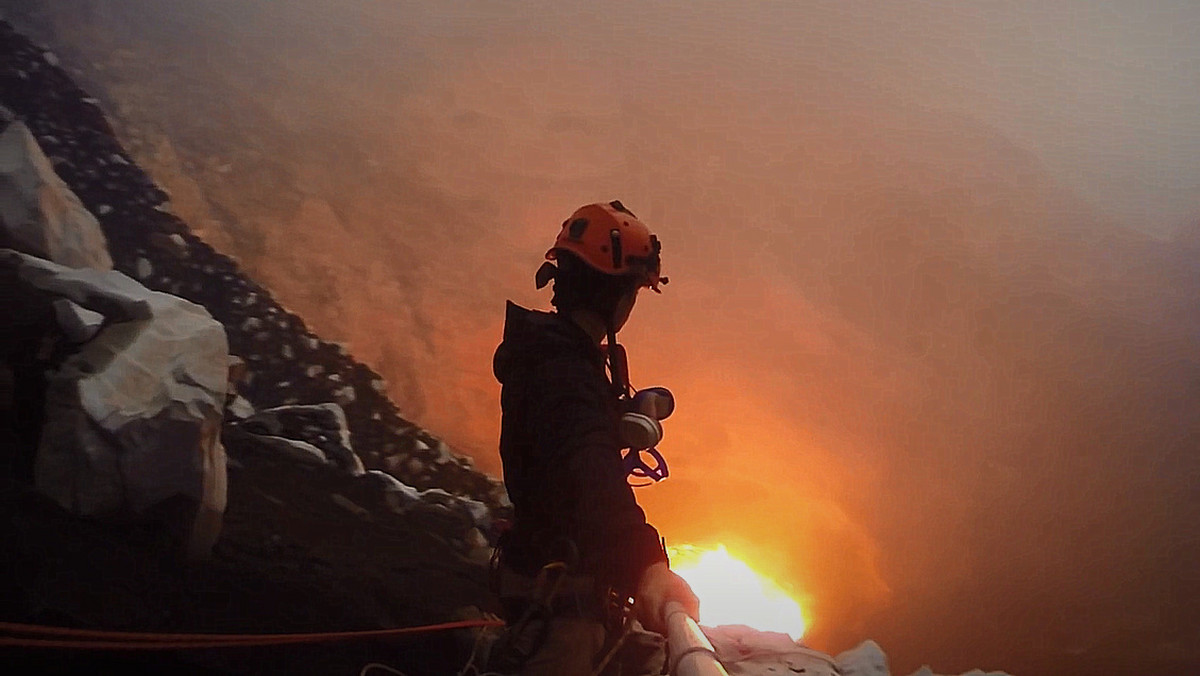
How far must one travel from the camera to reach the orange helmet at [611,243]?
1654 mm

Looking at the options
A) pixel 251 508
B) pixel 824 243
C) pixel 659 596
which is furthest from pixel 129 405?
pixel 824 243

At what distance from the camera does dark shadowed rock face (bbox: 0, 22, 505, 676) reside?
1.88 m

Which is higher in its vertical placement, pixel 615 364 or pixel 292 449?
pixel 615 364

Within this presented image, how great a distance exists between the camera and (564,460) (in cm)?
139

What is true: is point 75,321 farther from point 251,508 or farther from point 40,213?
point 251,508

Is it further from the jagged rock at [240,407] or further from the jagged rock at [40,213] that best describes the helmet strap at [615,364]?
the jagged rock at [40,213]

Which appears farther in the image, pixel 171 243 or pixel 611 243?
pixel 171 243

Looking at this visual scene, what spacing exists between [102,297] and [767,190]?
1.73 m

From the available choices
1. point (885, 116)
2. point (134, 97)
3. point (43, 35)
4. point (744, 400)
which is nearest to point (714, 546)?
point (744, 400)

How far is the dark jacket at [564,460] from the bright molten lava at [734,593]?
55.6 inches

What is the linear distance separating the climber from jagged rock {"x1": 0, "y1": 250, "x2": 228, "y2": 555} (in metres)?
0.83

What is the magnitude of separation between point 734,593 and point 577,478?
171 cm

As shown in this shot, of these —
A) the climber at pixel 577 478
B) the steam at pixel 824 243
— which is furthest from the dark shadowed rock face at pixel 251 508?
the climber at pixel 577 478

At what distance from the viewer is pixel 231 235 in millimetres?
2508
